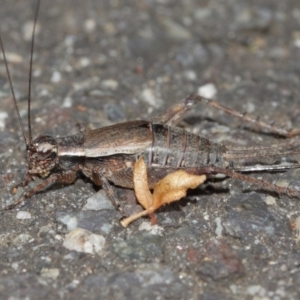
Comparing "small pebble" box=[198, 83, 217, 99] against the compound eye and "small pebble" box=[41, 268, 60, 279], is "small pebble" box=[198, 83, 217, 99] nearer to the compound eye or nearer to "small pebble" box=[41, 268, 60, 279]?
the compound eye

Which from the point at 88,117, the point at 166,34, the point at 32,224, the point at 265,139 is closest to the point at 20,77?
the point at 88,117

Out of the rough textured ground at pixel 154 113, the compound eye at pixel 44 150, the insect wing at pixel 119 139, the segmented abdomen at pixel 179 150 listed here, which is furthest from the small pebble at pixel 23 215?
the segmented abdomen at pixel 179 150

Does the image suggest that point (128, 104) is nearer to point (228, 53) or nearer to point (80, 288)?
point (228, 53)

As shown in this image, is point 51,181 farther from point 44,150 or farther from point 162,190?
point 162,190

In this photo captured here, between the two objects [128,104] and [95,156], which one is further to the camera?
[128,104]

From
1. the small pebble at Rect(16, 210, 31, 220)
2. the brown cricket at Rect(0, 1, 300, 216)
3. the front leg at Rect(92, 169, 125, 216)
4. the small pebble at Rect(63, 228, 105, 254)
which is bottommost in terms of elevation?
the small pebble at Rect(63, 228, 105, 254)

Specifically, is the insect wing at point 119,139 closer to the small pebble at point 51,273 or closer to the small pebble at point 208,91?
the small pebble at point 51,273

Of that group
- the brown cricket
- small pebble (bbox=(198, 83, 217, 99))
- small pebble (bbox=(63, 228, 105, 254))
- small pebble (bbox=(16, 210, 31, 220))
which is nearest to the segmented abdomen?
the brown cricket
